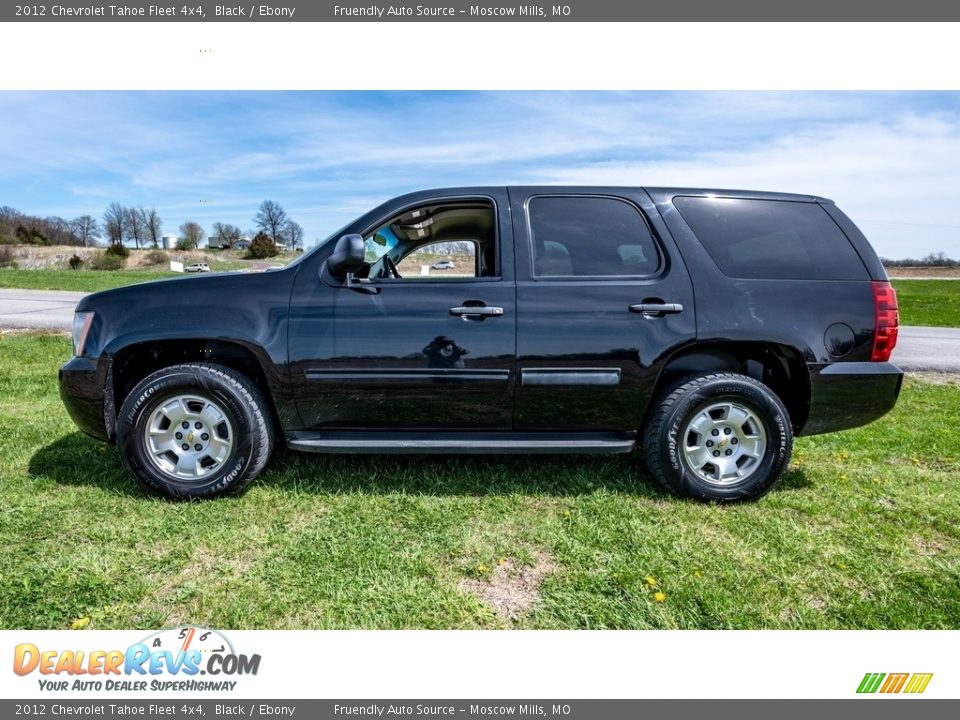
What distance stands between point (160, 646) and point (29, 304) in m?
15.0

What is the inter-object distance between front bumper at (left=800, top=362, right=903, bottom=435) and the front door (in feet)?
5.95

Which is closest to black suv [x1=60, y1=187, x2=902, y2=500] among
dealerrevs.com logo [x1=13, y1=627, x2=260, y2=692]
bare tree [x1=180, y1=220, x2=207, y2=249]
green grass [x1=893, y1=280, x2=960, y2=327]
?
dealerrevs.com logo [x1=13, y1=627, x2=260, y2=692]

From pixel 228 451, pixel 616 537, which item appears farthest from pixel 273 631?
pixel 616 537

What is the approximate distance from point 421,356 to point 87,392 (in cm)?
201

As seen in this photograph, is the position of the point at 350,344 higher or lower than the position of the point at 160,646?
higher

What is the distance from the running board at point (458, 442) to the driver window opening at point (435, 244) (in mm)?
967

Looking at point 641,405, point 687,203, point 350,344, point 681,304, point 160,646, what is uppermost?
point 687,203

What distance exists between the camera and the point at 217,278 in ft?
11.0

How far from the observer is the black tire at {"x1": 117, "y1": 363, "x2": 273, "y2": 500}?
3.26 m

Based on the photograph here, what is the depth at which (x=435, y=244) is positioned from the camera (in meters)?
4.12

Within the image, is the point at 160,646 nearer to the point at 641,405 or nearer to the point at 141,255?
the point at 641,405

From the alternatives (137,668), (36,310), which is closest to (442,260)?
(137,668)

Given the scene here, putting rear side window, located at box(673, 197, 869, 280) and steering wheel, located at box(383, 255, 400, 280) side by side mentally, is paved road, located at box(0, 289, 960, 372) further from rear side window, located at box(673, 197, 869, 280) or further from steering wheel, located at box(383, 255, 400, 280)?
steering wheel, located at box(383, 255, 400, 280)

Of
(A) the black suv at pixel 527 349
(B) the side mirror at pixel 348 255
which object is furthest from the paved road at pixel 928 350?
(B) the side mirror at pixel 348 255
